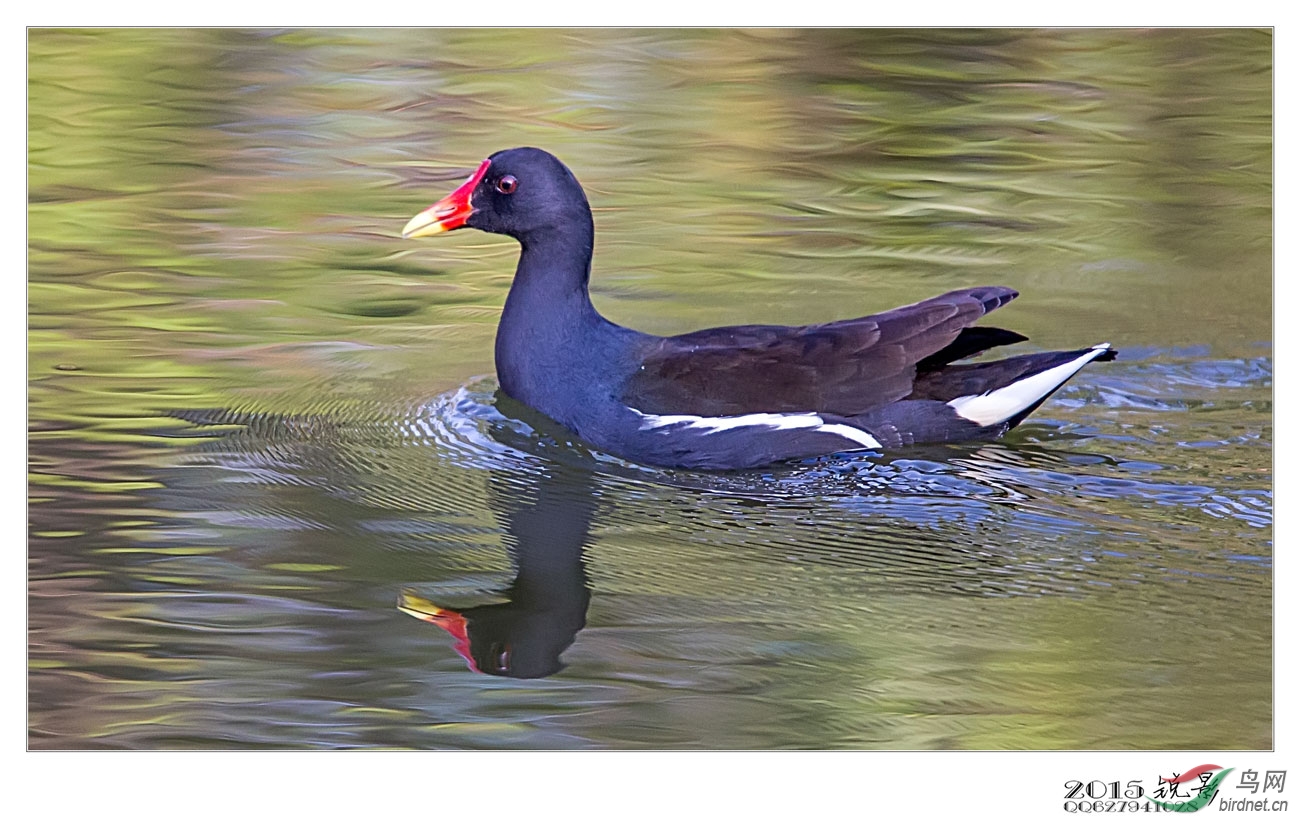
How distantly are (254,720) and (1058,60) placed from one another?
19.4 feet

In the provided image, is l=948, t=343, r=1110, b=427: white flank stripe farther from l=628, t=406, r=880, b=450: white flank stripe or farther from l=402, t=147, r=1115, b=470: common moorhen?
l=628, t=406, r=880, b=450: white flank stripe

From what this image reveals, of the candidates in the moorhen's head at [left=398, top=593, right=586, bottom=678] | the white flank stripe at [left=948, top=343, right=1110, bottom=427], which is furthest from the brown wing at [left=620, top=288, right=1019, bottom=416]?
the moorhen's head at [left=398, top=593, right=586, bottom=678]

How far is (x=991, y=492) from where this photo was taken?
5777 mm

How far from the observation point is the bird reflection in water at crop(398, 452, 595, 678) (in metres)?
4.91

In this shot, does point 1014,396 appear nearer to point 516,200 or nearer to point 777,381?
point 777,381

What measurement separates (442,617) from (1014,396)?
91.2 inches

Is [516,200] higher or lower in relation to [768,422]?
higher

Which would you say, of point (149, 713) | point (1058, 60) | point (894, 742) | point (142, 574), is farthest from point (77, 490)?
point (1058, 60)

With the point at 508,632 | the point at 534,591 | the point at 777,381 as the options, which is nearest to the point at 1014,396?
the point at 777,381

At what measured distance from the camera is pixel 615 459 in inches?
242

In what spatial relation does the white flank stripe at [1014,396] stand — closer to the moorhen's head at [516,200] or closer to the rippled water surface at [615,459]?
the rippled water surface at [615,459]

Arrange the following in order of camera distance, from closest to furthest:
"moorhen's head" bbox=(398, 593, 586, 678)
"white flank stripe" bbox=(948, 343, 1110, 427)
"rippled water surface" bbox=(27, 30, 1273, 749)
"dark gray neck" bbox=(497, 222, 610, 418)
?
1. "rippled water surface" bbox=(27, 30, 1273, 749)
2. "moorhen's head" bbox=(398, 593, 586, 678)
3. "white flank stripe" bbox=(948, 343, 1110, 427)
4. "dark gray neck" bbox=(497, 222, 610, 418)
